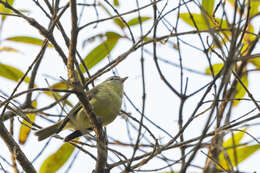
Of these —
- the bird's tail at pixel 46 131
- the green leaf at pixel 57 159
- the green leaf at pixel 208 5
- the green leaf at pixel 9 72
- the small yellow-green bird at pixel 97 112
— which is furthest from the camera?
the bird's tail at pixel 46 131

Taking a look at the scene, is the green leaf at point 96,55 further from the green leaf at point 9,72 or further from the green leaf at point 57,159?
the green leaf at point 9,72

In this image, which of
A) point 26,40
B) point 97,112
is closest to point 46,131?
point 97,112

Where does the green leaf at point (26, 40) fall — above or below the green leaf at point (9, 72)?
above

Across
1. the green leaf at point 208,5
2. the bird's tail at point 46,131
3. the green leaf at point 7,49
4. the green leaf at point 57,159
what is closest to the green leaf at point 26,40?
the green leaf at point 7,49

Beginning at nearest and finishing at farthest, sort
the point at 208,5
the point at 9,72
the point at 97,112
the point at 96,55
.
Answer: the point at 208,5 < the point at 96,55 < the point at 9,72 < the point at 97,112

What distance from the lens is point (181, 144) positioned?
93.0 inches

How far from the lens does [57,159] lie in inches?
123

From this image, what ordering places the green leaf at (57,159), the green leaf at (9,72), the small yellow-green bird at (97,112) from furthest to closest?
the small yellow-green bird at (97,112)
the green leaf at (9,72)
the green leaf at (57,159)

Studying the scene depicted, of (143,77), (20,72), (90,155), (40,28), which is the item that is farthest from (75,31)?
(20,72)

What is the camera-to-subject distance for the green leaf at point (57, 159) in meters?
3.06

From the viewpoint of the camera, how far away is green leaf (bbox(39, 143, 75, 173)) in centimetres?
306

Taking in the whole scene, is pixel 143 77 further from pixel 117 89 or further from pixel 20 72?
pixel 117 89

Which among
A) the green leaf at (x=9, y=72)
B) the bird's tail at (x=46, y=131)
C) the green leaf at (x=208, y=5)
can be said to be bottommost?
the bird's tail at (x=46, y=131)

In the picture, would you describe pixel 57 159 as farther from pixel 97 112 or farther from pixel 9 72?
pixel 9 72
